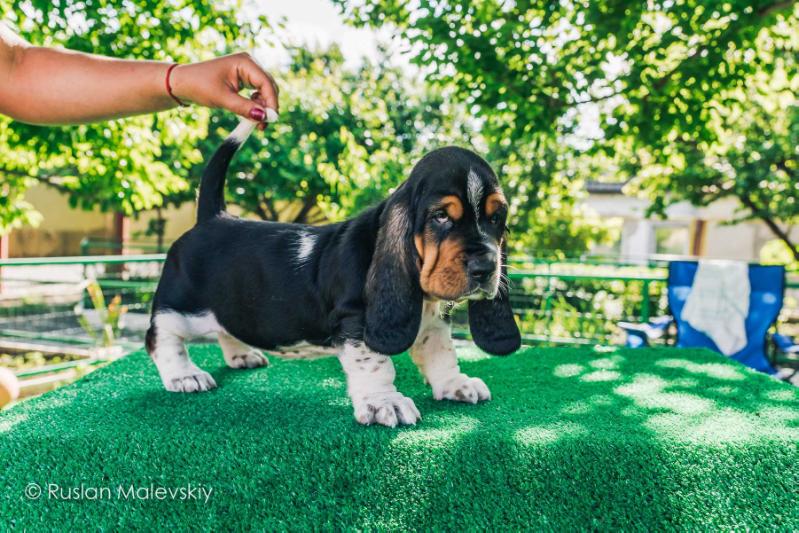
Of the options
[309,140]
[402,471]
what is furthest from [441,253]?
[309,140]

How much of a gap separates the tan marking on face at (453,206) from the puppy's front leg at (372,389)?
62cm

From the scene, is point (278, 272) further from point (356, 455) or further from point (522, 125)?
point (522, 125)

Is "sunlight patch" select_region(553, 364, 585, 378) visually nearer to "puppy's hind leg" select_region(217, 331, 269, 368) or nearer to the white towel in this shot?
"puppy's hind leg" select_region(217, 331, 269, 368)

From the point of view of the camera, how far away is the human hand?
2215 millimetres

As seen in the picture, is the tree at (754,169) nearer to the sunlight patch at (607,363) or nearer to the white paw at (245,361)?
the sunlight patch at (607,363)

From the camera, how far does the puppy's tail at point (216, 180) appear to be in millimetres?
2883

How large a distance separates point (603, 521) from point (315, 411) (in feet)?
3.95

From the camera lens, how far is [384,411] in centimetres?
226

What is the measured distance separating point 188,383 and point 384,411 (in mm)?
1116

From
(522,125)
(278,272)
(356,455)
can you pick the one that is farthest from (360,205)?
(356,455)

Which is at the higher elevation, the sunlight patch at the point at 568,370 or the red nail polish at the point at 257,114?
the red nail polish at the point at 257,114

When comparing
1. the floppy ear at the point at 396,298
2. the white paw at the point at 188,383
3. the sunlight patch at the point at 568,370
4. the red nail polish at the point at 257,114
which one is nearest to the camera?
the floppy ear at the point at 396,298

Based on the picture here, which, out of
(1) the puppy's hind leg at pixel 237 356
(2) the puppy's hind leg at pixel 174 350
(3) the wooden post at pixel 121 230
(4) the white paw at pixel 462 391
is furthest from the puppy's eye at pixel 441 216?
(3) the wooden post at pixel 121 230

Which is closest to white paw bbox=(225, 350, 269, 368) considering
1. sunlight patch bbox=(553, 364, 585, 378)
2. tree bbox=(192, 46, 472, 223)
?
sunlight patch bbox=(553, 364, 585, 378)
